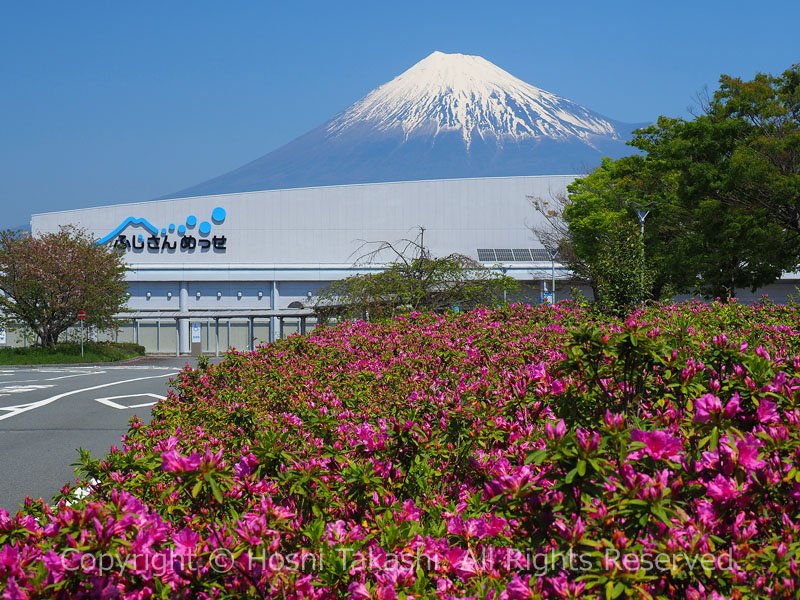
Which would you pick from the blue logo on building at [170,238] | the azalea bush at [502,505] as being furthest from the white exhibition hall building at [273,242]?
the azalea bush at [502,505]

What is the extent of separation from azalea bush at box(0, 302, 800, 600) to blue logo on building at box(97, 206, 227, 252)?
2032 inches

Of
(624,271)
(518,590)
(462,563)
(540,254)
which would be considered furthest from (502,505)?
(540,254)

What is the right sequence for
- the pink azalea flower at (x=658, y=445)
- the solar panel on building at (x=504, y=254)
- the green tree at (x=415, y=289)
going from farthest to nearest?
1. the solar panel on building at (x=504, y=254)
2. the green tree at (x=415, y=289)
3. the pink azalea flower at (x=658, y=445)

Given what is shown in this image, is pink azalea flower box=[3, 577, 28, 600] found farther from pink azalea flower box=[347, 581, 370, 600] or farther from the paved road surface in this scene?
the paved road surface

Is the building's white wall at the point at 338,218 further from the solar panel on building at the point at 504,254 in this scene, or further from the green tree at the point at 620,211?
the green tree at the point at 620,211

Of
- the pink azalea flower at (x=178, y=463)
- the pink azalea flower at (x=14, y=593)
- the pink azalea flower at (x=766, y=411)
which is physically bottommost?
the pink azalea flower at (x=14, y=593)

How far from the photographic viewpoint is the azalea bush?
2377 mm

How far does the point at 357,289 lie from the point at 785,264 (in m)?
19.8

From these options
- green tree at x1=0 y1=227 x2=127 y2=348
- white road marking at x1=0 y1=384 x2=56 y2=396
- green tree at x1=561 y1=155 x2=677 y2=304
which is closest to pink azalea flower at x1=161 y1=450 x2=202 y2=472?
white road marking at x1=0 y1=384 x2=56 y2=396

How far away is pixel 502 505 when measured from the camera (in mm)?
2705

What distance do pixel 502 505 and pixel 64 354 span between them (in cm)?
4091

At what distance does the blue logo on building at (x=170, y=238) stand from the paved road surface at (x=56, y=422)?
29302 mm

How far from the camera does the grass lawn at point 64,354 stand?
124ft

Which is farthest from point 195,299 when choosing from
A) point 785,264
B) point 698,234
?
point 785,264
